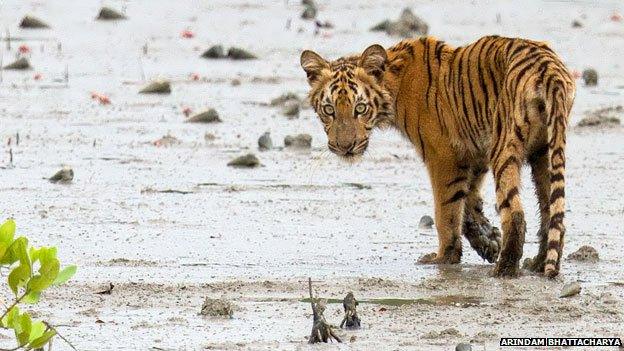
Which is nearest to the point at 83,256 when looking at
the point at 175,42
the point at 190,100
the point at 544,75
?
the point at 544,75

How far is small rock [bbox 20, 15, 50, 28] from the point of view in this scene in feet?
66.8

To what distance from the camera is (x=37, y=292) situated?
6477 millimetres

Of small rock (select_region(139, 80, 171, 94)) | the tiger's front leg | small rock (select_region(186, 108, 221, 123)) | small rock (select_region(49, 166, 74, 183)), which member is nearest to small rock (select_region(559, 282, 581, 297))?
the tiger's front leg

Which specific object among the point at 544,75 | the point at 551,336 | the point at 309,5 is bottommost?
the point at 551,336

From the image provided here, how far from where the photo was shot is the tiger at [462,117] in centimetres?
940

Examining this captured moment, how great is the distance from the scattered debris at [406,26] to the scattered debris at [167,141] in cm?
658

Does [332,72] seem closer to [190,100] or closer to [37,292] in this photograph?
[37,292]

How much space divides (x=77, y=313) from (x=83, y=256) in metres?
1.55

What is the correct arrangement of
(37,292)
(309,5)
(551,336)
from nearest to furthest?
(37,292) → (551,336) → (309,5)

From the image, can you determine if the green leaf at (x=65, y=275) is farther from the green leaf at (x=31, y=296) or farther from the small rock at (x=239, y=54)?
the small rock at (x=239, y=54)

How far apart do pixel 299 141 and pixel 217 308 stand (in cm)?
582

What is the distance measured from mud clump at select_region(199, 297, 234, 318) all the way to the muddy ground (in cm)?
5

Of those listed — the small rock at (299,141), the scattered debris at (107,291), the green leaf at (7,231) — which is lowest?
the scattered debris at (107,291)

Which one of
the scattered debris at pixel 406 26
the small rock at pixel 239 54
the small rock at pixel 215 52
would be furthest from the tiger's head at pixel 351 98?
the scattered debris at pixel 406 26
